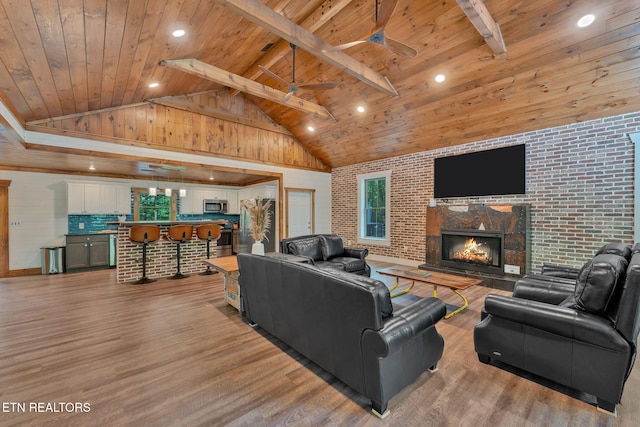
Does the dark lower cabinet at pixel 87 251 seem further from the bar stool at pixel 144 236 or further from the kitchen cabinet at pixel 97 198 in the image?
the bar stool at pixel 144 236

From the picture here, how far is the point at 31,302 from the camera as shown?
383 cm

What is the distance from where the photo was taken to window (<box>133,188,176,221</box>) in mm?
7186

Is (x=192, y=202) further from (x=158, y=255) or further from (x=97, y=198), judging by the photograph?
(x=158, y=255)

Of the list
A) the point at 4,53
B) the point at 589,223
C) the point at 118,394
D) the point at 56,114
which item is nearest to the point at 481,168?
the point at 589,223

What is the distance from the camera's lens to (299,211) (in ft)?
25.6

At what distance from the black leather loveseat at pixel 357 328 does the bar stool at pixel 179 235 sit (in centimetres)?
338

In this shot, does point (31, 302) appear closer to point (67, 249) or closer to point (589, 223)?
point (67, 249)

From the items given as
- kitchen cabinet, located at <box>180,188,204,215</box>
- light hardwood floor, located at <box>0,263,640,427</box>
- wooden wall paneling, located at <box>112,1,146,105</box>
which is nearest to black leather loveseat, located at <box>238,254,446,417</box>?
light hardwood floor, located at <box>0,263,640,427</box>

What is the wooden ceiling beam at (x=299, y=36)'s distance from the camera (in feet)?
A: 8.87

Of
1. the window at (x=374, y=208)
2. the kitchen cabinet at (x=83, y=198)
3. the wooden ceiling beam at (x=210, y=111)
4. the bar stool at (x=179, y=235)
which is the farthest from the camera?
the window at (x=374, y=208)

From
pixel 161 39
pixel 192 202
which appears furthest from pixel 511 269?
pixel 192 202

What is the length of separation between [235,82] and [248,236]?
4076mm

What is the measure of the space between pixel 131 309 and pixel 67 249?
3.94 metres

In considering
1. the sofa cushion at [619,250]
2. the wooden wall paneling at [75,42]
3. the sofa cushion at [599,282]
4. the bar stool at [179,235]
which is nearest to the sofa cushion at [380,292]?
the sofa cushion at [599,282]
